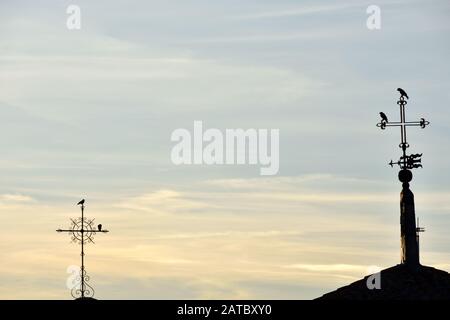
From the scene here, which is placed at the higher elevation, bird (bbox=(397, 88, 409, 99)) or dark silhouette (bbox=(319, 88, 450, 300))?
bird (bbox=(397, 88, 409, 99))

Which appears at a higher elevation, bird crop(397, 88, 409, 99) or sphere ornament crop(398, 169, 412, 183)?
bird crop(397, 88, 409, 99)

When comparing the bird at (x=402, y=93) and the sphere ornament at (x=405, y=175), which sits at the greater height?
the bird at (x=402, y=93)

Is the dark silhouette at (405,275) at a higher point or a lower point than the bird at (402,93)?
lower
